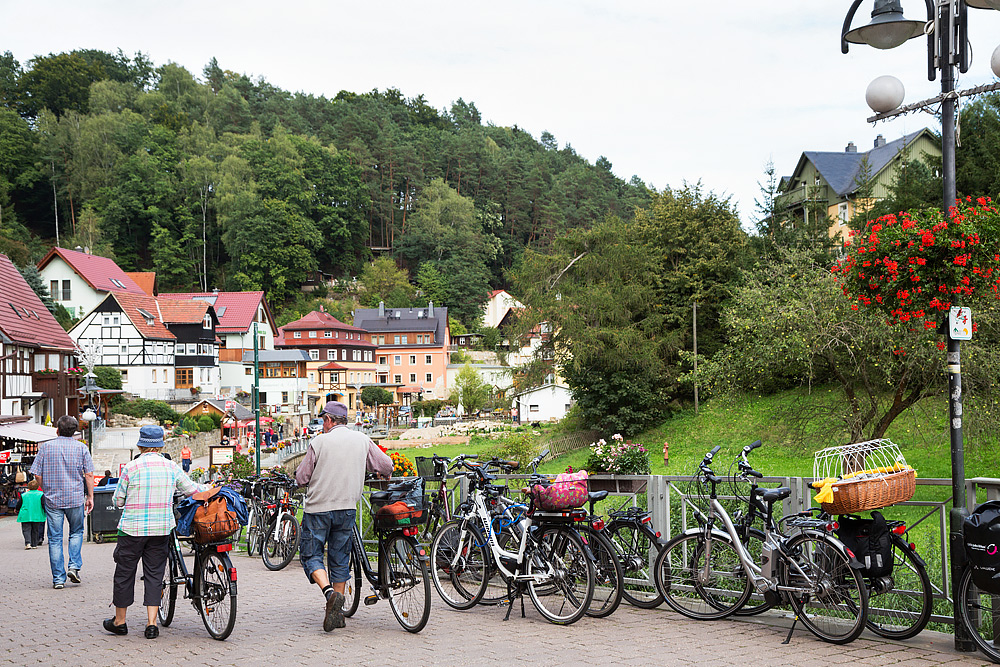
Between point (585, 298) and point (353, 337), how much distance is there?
49560mm

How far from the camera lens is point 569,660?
5.80 m

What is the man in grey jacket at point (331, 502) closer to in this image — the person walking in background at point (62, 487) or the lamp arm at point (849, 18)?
the person walking in background at point (62, 487)

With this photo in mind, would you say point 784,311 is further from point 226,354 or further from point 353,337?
point 353,337

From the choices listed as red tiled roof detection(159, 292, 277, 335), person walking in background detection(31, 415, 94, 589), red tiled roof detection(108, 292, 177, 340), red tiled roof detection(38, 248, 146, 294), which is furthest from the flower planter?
red tiled roof detection(159, 292, 277, 335)

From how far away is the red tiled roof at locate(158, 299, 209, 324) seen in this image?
65.0m

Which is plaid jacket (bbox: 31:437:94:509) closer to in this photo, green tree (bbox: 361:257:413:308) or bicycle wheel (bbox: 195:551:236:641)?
bicycle wheel (bbox: 195:551:236:641)

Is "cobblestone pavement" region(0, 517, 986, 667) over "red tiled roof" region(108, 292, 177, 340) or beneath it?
beneath


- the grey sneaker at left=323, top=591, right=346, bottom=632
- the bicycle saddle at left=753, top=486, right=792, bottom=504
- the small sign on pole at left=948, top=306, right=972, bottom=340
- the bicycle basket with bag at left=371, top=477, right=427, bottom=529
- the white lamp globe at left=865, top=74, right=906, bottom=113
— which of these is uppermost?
the white lamp globe at left=865, top=74, right=906, bottom=113

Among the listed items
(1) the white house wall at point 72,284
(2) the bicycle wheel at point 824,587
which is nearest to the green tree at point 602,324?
(2) the bicycle wheel at point 824,587

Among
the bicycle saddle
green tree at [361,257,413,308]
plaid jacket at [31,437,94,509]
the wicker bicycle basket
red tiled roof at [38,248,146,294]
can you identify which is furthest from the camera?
green tree at [361,257,413,308]

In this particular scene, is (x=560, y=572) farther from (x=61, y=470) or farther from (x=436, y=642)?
(x=61, y=470)

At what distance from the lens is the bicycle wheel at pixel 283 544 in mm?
11164

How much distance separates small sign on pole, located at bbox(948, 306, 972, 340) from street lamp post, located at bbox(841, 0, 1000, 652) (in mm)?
52

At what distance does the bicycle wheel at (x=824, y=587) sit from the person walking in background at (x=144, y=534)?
4.71 meters
